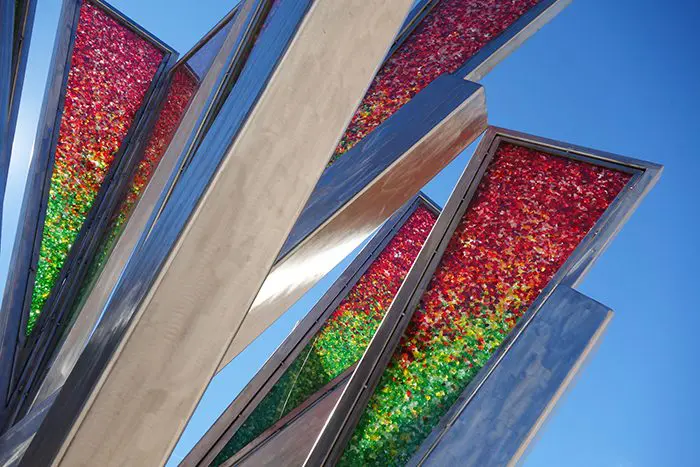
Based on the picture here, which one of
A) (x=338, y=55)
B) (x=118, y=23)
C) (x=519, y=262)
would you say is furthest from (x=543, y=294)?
(x=118, y=23)

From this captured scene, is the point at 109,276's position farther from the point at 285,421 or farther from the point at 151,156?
the point at 285,421

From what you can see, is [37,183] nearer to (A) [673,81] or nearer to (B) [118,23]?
(B) [118,23]

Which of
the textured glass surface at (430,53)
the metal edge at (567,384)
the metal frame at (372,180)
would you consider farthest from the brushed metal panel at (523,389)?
the textured glass surface at (430,53)

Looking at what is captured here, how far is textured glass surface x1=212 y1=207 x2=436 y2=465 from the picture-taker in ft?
13.5

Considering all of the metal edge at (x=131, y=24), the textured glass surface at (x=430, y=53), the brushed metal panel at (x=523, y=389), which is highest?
the textured glass surface at (x=430, y=53)

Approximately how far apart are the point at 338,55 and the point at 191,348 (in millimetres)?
468

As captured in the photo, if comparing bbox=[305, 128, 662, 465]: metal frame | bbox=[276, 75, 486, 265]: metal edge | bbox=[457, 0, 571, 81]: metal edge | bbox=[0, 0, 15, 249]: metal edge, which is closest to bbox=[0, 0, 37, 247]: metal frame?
bbox=[0, 0, 15, 249]: metal edge

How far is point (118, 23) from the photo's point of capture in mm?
4047

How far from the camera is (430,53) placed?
9.95 ft

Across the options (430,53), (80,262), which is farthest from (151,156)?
(430,53)

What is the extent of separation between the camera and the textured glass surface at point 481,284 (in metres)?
2.59

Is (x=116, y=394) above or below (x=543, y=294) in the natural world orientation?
below

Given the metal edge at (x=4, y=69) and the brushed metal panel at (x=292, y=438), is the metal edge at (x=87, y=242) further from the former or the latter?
the brushed metal panel at (x=292, y=438)

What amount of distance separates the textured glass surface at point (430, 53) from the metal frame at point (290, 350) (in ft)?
4.76
